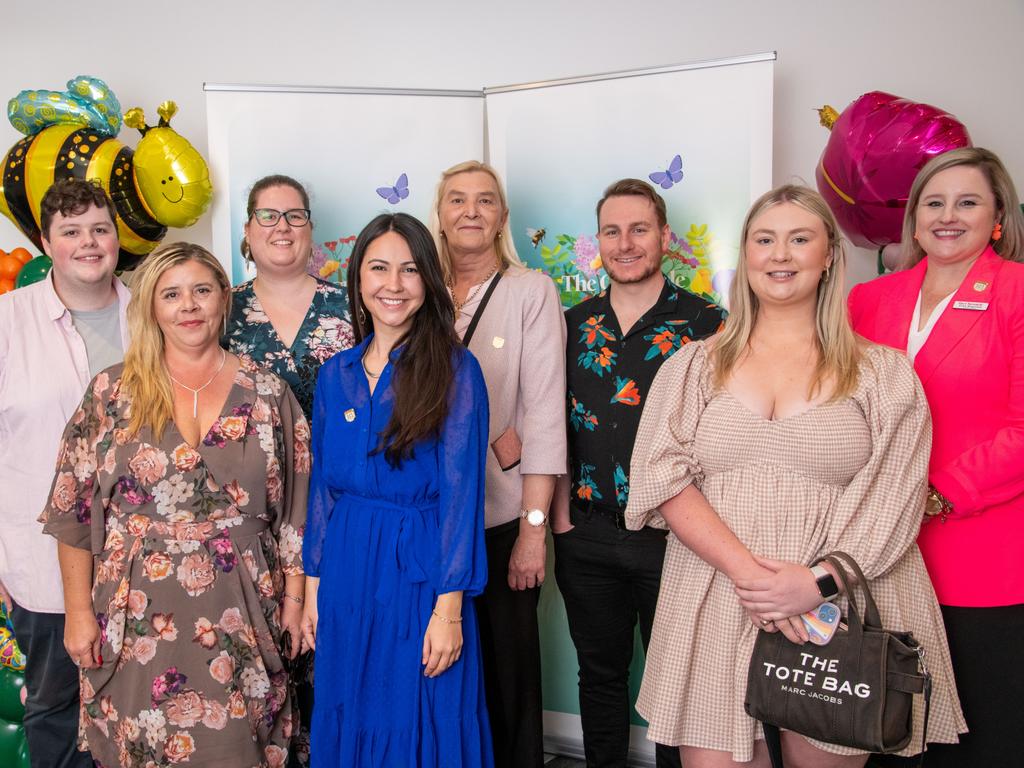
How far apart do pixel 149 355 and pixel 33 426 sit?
20.3 inches

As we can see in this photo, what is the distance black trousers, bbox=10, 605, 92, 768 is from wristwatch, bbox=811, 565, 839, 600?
1989 mm

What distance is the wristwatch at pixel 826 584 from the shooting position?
1724 millimetres

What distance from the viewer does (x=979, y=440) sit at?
205 centimetres

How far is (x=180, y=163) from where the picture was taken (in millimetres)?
3188

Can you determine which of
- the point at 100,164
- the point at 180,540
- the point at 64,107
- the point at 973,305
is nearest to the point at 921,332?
the point at 973,305

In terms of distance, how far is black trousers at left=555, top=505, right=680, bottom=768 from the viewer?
2477mm

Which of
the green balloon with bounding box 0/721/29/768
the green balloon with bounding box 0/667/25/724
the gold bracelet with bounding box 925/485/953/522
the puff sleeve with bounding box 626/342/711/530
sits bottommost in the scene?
the green balloon with bounding box 0/721/29/768

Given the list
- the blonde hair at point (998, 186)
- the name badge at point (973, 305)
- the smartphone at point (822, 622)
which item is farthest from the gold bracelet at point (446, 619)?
the blonde hair at point (998, 186)

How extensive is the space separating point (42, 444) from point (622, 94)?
2249 mm

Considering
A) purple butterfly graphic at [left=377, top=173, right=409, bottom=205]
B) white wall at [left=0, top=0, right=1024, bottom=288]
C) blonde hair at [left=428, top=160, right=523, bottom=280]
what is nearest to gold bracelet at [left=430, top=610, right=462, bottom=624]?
blonde hair at [left=428, top=160, right=523, bottom=280]

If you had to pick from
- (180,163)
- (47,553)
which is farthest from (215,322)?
(180,163)

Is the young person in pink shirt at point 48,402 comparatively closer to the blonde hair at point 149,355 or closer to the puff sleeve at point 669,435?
the blonde hair at point 149,355

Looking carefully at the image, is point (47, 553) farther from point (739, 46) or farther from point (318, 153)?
point (739, 46)

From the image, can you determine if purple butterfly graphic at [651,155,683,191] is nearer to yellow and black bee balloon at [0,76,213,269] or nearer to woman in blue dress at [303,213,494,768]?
woman in blue dress at [303,213,494,768]
